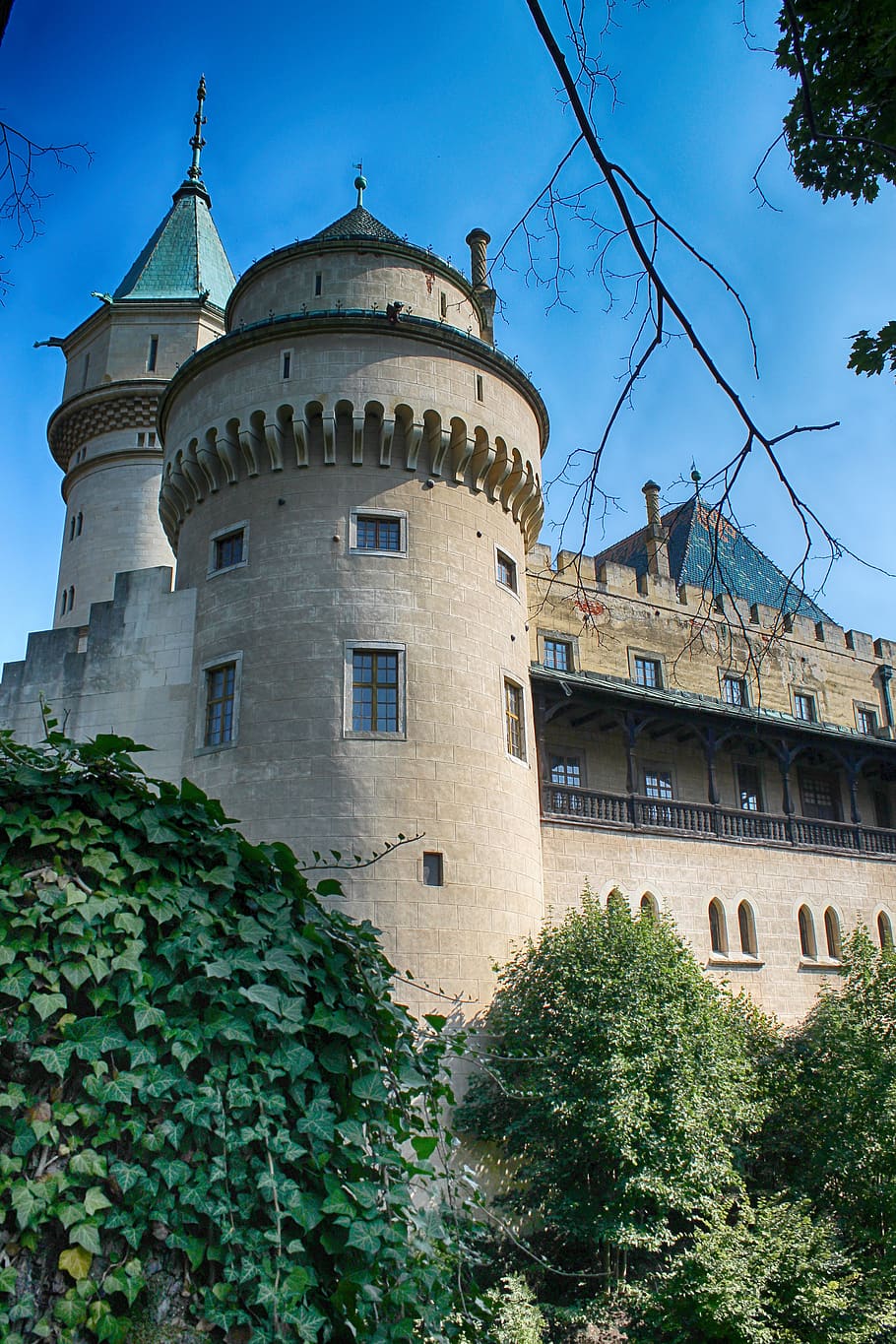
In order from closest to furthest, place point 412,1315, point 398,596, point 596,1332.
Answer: point 412,1315
point 596,1332
point 398,596

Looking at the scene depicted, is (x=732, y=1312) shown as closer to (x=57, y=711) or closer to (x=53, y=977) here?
(x=53, y=977)

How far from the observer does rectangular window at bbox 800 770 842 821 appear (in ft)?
98.9

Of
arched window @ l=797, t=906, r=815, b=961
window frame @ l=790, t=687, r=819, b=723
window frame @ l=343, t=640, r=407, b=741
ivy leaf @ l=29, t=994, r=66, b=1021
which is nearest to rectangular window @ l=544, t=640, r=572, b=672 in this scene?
window frame @ l=343, t=640, r=407, b=741

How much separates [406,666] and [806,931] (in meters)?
14.7

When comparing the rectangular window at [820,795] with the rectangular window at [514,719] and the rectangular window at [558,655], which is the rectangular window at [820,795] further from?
the rectangular window at [514,719]

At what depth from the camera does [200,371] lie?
2070 centimetres

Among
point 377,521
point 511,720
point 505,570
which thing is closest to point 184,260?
point 377,521

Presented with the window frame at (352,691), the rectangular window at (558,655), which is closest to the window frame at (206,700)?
the window frame at (352,691)

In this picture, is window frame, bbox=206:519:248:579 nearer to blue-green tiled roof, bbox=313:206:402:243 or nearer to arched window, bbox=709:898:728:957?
blue-green tiled roof, bbox=313:206:402:243

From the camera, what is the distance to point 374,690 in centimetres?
1803

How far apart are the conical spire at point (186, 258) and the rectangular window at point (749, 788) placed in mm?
19564

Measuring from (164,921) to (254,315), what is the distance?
61.2ft

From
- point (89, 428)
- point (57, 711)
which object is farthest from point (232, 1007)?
point (89, 428)

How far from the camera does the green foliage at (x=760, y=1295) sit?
40.3 feet
